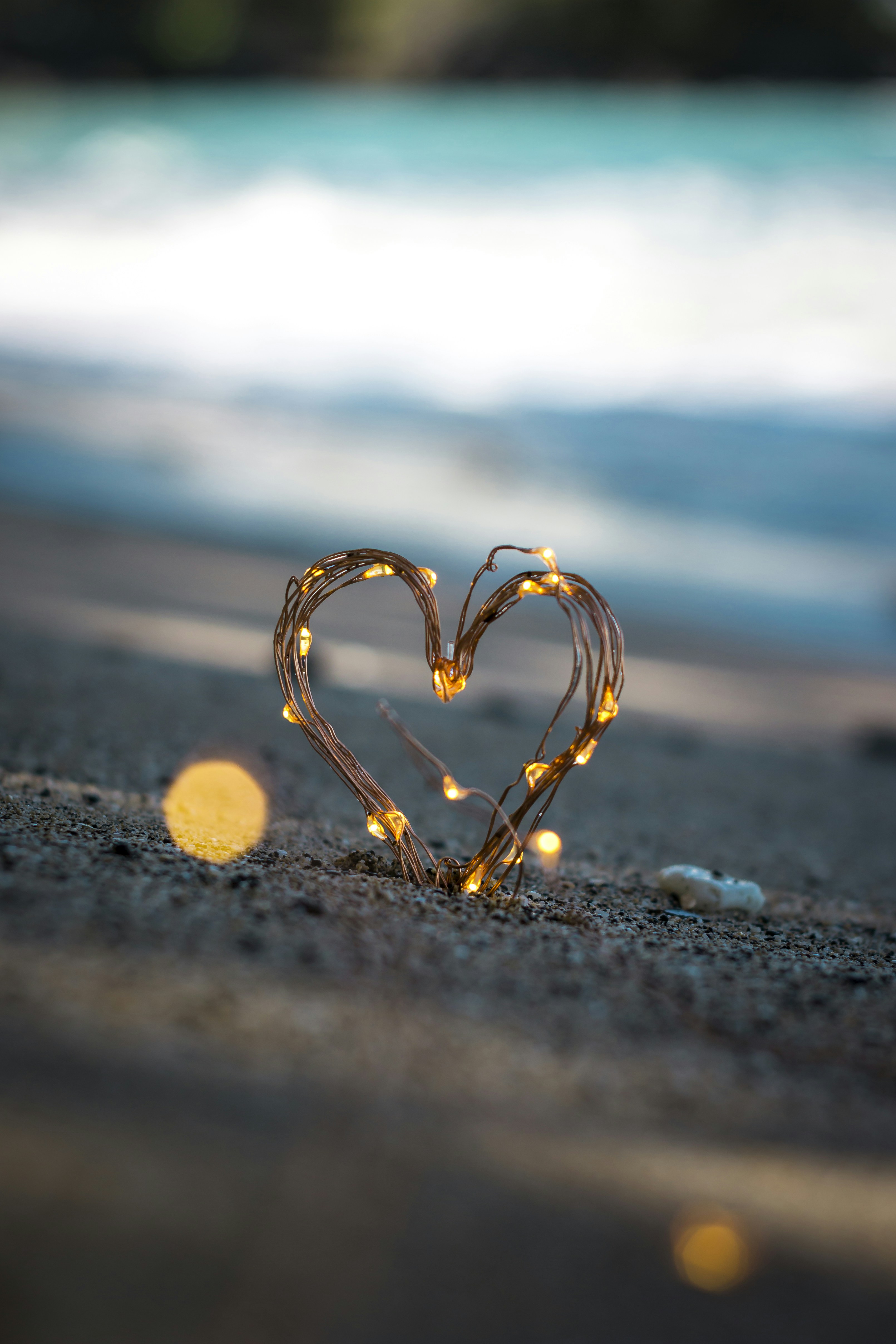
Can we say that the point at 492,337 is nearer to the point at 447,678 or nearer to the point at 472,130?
the point at 472,130

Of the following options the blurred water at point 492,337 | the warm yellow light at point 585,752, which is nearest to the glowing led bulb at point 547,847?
the warm yellow light at point 585,752

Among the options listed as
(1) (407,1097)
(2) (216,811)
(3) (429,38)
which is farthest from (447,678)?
(3) (429,38)

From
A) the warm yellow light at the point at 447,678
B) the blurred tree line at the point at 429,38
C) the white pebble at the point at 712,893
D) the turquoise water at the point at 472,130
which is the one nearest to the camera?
the warm yellow light at the point at 447,678

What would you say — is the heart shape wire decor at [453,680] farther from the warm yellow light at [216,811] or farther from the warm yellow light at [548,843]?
the warm yellow light at [216,811]

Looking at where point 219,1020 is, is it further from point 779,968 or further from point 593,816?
point 593,816

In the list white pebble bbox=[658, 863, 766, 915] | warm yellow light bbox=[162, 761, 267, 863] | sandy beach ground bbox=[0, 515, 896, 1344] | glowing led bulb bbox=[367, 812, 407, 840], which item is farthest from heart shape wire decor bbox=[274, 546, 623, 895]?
white pebble bbox=[658, 863, 766, 915]
